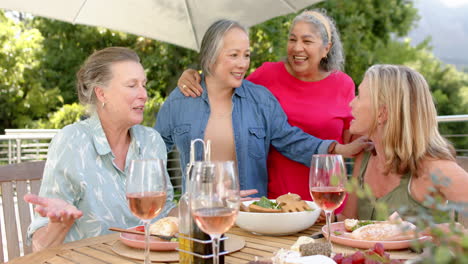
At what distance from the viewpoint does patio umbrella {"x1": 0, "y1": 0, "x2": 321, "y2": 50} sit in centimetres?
337

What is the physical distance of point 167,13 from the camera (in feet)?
12.1

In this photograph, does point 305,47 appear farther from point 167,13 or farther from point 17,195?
point 17,195

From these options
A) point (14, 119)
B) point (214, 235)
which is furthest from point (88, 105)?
point (14, 119)

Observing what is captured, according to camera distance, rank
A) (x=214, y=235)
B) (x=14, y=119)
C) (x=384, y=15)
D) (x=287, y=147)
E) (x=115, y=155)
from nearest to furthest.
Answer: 1. (x=214, y=235)
2. (x=115, y=155)
3. (x=287, y=147)
4. (x=384, y=15)
5. (x=14, y=119)

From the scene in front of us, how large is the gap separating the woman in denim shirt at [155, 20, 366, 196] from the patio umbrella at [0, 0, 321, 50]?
2.34ft

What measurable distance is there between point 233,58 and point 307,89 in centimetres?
59

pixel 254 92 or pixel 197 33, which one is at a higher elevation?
pixel 197 33

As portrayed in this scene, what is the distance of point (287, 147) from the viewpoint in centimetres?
301

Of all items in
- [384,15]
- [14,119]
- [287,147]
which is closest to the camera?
[287,147]

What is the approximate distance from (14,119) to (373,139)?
1317 centimetres

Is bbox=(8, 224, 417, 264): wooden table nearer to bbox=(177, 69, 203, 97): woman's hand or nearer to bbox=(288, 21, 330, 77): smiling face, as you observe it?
bbox=(177, 69, 203, 97): woman's hand

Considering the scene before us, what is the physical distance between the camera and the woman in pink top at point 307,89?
314 centimetres

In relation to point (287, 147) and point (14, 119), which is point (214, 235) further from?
point (14, 119)

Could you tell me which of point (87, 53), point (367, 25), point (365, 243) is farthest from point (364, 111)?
point (87, 53)
